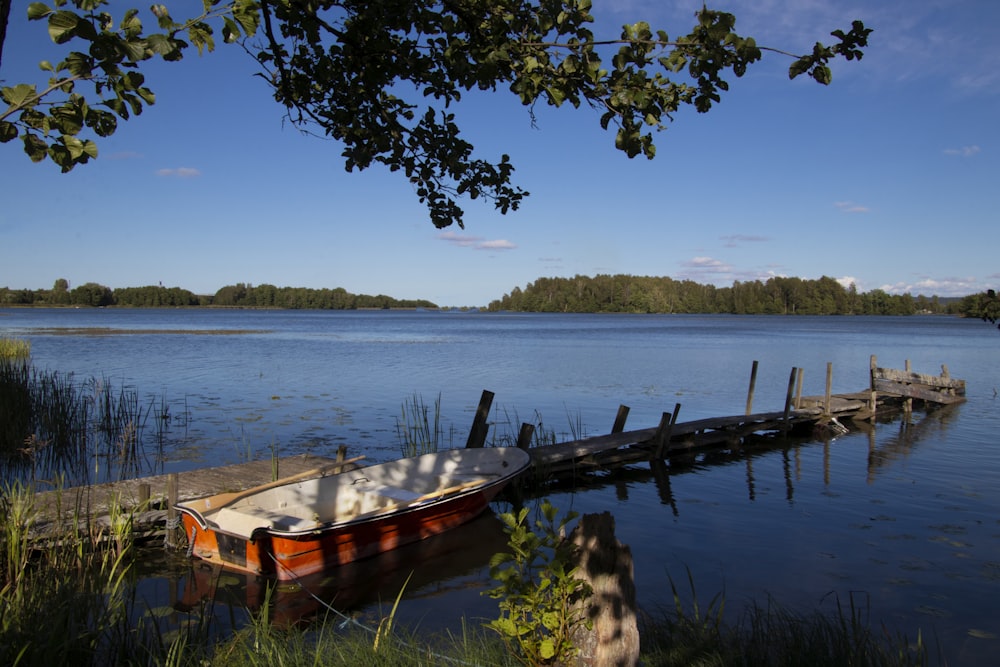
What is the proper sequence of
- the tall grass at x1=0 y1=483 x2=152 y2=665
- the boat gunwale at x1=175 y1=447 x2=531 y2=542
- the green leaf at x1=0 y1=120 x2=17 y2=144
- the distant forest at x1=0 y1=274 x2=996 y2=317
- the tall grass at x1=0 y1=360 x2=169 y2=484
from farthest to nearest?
1. the distant forest at x1=0 y1=274 x2=996 y2=317
2. the tall grass at x1=0 y1=360 x2=169 y2=484
3. the boat gunwale at x1=175 y1=447 x2=531 y2=542
4. the tall grass at x1=0 y1=483 x2=152 y2=665
5. the green leaf at x1=0 y1=120 x2=17 y2=144

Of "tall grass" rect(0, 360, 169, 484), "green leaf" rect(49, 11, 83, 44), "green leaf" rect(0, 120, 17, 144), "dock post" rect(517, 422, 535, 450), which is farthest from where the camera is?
"dock post" rect(517, 422, 535, 450)

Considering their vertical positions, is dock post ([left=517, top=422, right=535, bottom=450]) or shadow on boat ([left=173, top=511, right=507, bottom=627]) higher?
dock post ([left=517, top=422, right=535, bottom=450])

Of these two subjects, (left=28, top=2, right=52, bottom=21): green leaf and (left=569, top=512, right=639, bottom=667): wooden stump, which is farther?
(left=569, top=512, right=639, bottom=667): wooden stump

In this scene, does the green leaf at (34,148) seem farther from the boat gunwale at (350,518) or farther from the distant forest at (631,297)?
the distant forest at (631,297)

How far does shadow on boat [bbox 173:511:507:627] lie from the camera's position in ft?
26.3

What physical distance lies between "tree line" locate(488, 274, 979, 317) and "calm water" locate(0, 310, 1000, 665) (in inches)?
5377

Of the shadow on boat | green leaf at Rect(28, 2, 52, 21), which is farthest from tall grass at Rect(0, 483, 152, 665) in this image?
green leaf at Rect(28, 2, 52, 21)

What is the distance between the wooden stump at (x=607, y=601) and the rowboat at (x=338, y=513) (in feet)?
17.2

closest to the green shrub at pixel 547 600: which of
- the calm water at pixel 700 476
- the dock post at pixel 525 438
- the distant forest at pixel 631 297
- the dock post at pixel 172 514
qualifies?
the calm water at pixel 700 476

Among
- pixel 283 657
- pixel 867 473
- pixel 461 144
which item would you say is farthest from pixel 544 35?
pixel 867 473

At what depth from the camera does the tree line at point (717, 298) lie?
163500 millimetres

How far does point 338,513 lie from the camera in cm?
992

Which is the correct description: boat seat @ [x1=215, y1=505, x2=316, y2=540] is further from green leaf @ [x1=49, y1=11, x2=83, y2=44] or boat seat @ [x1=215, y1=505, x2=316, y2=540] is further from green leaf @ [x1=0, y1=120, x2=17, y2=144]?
green leaf @ [x1=49, y1=11, x2=83, y2=44]

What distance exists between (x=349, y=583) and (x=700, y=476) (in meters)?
8.67
